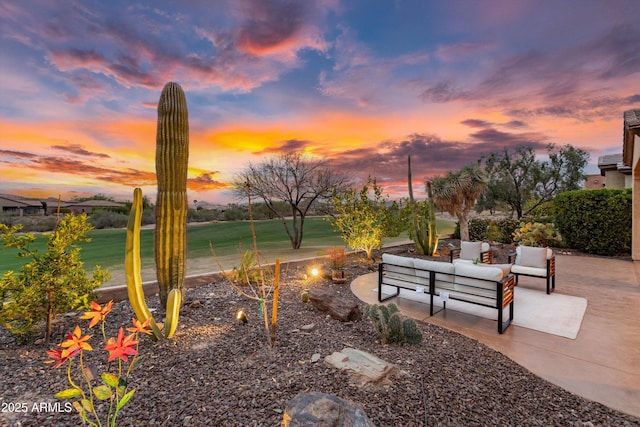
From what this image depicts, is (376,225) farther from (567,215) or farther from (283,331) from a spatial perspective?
(567,215)

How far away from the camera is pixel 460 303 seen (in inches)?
171

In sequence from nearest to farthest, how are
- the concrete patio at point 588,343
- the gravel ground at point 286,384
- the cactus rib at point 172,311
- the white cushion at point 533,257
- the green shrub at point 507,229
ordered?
the gravel ground at point 286,384 < the concrete patio at point 588,343 < the cactus rib at point 172,311 < the white cushion at point 533,257 < the green shrub at point 507,229

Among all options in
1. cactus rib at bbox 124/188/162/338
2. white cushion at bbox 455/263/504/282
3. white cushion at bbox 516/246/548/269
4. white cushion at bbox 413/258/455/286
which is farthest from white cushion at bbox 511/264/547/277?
cactus rib at bbox 124/188/162/338

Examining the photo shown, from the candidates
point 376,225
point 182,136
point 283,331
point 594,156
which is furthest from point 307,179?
point 594,156

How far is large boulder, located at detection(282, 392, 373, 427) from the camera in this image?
52.4 inches

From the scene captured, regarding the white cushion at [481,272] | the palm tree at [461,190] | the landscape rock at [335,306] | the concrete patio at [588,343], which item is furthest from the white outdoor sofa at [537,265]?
the palm tree at [461,190]

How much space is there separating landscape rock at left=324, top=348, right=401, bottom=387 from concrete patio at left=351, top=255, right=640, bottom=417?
1607 millimetres

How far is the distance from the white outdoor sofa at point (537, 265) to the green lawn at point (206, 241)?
6874 mm

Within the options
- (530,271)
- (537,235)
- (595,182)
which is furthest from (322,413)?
(595,182)

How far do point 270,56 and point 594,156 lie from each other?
73.0 feet

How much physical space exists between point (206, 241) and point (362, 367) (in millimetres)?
13909

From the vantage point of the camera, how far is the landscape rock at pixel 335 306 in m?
3.66

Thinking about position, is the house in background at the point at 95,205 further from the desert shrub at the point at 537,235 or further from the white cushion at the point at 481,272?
the desert shrub at the point at 537,235

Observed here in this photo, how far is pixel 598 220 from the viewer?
29.5 feet
